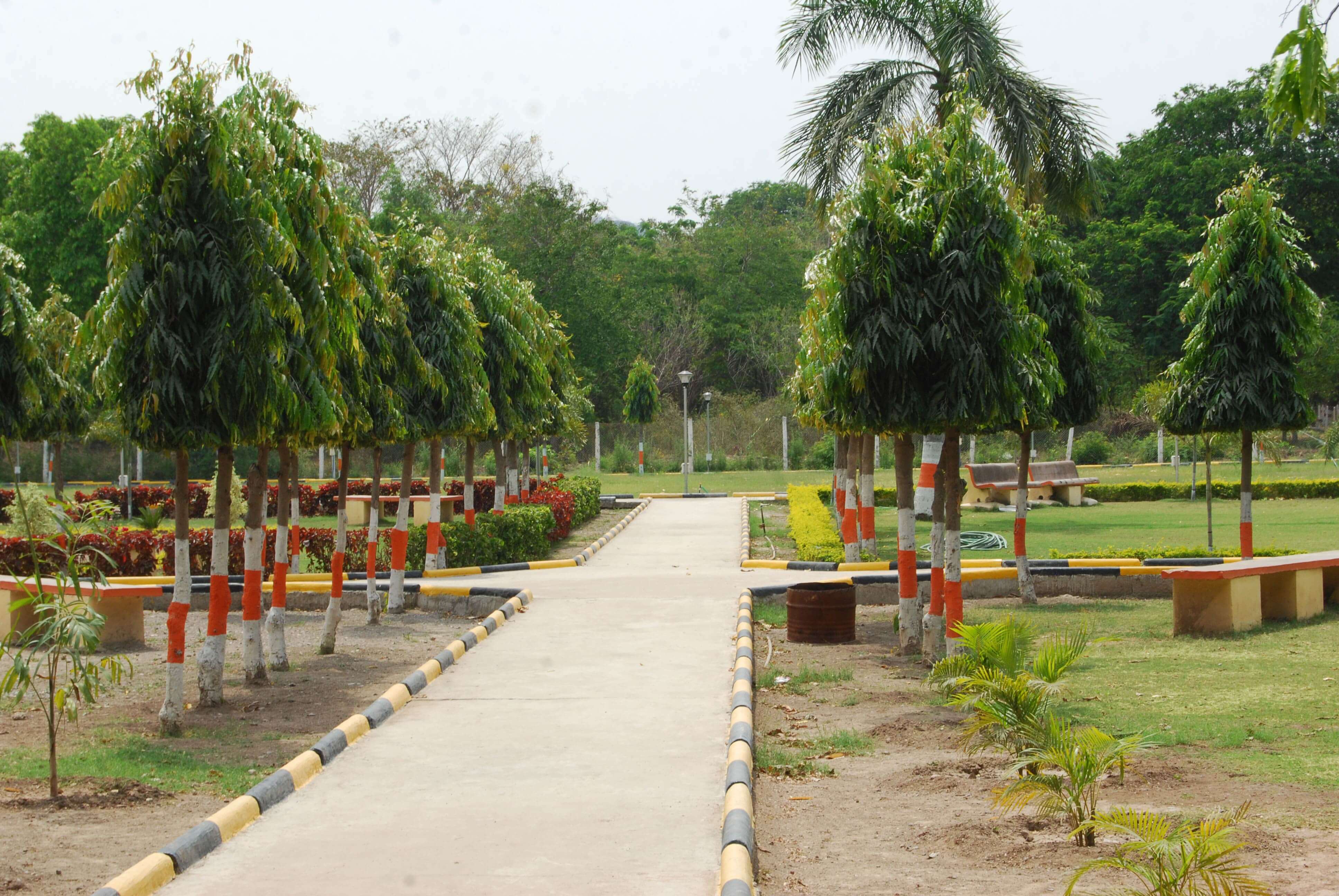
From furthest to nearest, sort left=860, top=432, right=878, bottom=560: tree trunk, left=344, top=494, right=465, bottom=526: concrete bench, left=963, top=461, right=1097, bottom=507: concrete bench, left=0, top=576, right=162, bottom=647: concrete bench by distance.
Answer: left=963, top=461, right=1097, bottom=507: concrete bench < left=344, top=494, right=465, bottom=526: concrete bench < left=860, top=432, right=878, bottom=560: tree trunk < left=0, top=576, right=162, bottom=647: concrete bench

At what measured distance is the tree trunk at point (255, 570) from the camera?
10.0 metres

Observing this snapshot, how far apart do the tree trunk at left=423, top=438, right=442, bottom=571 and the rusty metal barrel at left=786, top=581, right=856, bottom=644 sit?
536cm

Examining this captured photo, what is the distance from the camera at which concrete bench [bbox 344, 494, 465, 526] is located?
2675 cm

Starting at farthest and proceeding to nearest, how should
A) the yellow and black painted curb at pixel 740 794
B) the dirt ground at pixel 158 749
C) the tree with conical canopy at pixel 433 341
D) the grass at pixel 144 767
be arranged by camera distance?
the tree with conical canopy at pixel 433 341, the grass at pixel 144 767, the dirt ground at pixel 158 749, the yellow and black painted curb at pixel 740 794

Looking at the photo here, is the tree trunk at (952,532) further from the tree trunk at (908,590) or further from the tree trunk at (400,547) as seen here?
the tree trunk at (400,547)

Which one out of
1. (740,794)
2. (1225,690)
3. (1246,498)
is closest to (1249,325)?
(1246,498)

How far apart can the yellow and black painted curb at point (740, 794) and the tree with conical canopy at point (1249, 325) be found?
8.32 meters

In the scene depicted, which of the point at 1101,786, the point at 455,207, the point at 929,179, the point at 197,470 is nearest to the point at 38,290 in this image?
the point at 197,470

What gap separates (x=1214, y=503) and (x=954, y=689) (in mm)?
23913

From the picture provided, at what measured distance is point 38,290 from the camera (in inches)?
1756

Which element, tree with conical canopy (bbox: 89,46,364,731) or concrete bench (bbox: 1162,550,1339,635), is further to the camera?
concrete bench (bbox: 1162,550,1339,635)

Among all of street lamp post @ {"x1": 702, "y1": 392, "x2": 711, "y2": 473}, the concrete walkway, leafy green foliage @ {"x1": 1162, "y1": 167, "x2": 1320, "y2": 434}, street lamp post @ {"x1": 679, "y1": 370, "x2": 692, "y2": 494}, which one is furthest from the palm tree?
street lamp post @ {"x1": 702, "y1": 392, "x2": 711, "y2": 473}

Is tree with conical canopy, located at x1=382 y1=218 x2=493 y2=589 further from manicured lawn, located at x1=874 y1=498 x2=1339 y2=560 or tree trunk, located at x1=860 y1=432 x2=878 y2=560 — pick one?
manicured lawn, located at x1=874 y1=498 x2=1339 y2=560

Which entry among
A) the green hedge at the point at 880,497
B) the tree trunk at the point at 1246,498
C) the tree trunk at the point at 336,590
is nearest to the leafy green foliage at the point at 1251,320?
the tree trunk at the point at 1246,498
